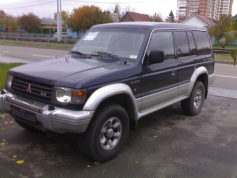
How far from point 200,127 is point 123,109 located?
213 centimetres

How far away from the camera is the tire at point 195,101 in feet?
19.2

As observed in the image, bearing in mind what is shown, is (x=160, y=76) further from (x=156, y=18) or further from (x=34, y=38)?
(x=156, y=18)

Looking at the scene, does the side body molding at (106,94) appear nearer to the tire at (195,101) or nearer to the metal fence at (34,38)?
the tire at (195,101)

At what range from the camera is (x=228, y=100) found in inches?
302

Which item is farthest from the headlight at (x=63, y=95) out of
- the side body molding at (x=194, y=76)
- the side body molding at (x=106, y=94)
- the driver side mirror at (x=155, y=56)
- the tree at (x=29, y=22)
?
the tree at (x=29, y=22)

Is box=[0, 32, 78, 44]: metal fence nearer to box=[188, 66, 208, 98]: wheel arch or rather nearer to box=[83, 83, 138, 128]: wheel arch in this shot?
box=[188, 66, 208, 98]: wheel arch

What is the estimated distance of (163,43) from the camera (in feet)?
16.0

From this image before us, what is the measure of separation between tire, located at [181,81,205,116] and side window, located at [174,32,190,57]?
2.78 ft

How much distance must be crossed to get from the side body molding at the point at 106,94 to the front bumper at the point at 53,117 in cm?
9

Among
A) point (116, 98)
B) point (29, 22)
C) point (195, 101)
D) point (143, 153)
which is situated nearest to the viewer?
point (116, 98)

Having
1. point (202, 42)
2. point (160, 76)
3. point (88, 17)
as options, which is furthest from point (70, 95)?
point (88, 17)

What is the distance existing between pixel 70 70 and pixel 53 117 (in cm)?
73

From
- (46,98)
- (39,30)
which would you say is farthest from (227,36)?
(39,30)

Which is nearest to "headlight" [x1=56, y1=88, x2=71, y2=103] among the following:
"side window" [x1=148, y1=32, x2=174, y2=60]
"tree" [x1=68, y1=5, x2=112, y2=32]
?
"side window" [x1=148, y1=32, x2=174, y2=60]
